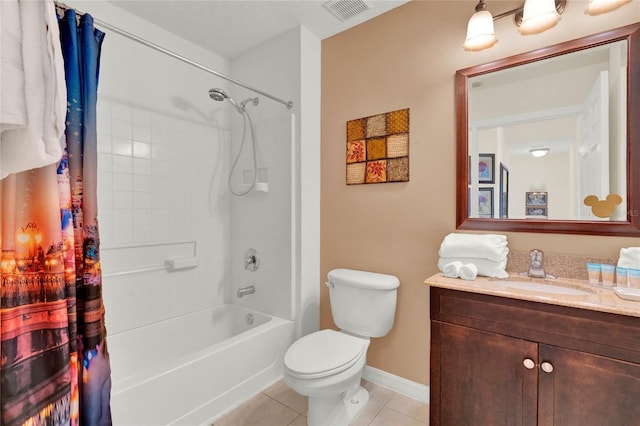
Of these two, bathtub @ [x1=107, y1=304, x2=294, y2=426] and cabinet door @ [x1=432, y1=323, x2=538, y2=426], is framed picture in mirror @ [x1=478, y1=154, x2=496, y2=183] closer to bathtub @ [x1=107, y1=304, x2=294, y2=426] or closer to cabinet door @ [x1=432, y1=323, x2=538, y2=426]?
cabinet door @ [x1=432, y1=323, x2=538, y2=426]

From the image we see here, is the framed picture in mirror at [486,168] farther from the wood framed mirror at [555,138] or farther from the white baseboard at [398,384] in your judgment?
the white baseboard at [398,384]

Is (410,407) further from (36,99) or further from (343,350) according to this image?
(36,99)

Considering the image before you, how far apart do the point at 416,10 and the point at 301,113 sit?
0.94m

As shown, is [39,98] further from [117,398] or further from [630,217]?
[630,217]

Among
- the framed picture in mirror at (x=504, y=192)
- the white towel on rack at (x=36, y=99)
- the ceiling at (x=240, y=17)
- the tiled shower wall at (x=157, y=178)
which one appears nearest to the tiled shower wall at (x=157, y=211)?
the tiled shower wall at (x=157, y=178)

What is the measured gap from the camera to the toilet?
143 cm

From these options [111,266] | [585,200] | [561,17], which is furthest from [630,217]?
[111,266]

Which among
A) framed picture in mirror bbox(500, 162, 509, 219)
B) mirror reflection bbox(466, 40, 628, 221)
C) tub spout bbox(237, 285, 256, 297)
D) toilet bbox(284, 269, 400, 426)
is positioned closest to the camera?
mirror reflection bbox(466, 40, 628, 221)

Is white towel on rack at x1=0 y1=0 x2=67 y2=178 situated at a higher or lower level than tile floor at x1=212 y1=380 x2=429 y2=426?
higher

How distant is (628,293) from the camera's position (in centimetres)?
107

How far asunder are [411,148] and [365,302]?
98cm

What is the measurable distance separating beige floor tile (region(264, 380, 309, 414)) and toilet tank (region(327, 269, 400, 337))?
0.49m

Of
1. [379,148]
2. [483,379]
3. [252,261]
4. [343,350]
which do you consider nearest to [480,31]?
[379,148]

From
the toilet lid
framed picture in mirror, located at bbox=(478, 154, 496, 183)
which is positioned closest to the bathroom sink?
framed picture in mirror, located at bbox=(478, 154, 496, 183)
